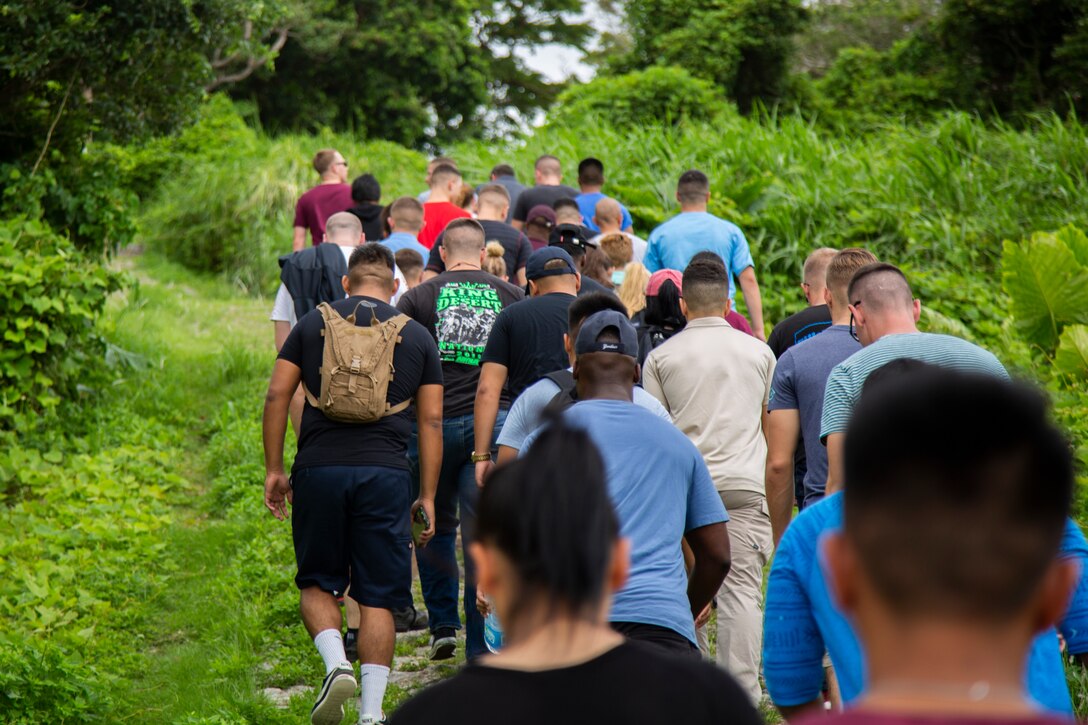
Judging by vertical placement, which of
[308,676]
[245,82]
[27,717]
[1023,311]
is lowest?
[245,82]

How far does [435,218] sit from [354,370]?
177 inches

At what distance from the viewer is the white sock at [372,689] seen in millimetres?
5285

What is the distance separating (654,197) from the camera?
46.1 ft

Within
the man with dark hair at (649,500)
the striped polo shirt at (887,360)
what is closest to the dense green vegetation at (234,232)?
the striped polo shirt at (887,360)

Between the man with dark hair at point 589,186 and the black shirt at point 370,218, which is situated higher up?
the man with dark hair at point 589,186

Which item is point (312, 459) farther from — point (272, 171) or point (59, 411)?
point (272, 171)

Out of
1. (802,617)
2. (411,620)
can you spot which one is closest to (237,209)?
(411,620)

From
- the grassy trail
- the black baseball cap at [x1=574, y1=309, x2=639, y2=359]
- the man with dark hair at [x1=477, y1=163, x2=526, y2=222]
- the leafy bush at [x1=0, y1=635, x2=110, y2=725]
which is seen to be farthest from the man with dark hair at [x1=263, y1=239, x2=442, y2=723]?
the man with dark hair at [x1=477, y1=163, x2=526, y2=222]

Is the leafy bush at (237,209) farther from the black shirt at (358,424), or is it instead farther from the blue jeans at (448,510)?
the black shirt at (358,424)

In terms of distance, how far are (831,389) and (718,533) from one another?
623 mm

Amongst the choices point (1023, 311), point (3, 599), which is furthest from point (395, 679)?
point (1023, 311)

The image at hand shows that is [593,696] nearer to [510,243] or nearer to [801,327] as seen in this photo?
[801,327]

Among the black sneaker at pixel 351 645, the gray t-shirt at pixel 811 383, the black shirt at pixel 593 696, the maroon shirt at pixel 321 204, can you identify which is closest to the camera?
the black shirt at pixel 593 696

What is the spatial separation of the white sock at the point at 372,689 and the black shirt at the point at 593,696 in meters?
3.44
